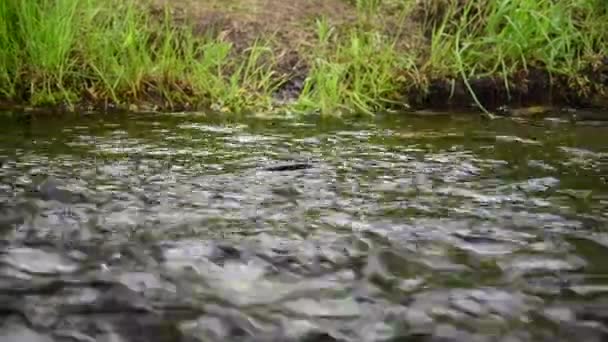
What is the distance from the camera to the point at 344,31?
162 inches

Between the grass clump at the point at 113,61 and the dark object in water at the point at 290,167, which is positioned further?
the grass clump at the point at 113,61

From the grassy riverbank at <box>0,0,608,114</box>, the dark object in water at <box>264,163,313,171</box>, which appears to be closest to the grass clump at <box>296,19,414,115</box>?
the grassy riverbank at <box>0,0,608,114</box>

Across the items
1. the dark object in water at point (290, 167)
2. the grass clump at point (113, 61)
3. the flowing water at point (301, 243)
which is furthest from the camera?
the grass clump at point (113, 61)

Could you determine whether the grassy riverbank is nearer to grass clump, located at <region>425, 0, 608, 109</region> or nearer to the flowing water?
grass clump, located at <region>425, 0, 608, 109</region>

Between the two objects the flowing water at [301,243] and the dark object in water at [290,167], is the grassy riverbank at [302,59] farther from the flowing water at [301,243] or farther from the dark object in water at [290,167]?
the dark object in water at [290,167]

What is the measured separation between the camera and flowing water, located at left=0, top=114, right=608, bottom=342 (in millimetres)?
1009

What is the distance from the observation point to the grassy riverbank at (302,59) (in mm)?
3180

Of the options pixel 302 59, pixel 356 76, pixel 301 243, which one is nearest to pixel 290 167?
pixel 301 243

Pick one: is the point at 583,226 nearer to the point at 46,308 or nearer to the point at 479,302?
the point at 479,302

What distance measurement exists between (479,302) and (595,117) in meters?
2.38

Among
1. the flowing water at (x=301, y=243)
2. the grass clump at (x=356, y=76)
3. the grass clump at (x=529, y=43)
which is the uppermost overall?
the grass clump at (x=529, y=43)

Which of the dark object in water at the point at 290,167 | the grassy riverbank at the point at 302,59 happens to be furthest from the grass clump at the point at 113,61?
the dark object in water at the point at 290,167

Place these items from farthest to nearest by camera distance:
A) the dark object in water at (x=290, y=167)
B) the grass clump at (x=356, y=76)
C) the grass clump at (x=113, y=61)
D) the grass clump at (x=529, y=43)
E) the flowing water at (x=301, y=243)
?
1. the grass clump at (x=529, y=43)
2. the grass clump at (x=356, y=76)
3. the grass clump at (x=113, y=61)
4. the dark object in water at (x=290, y=167)
5. the flowing water at (x=301, y=243)

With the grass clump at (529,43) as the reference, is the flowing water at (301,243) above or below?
below
